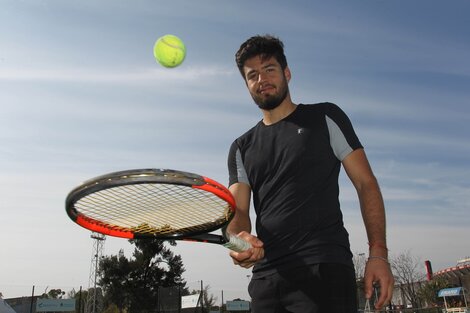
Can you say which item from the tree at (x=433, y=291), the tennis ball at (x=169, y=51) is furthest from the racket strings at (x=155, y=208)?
the tree at (x=433, y=291)

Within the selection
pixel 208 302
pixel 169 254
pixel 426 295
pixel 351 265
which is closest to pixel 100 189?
pixel 351 265

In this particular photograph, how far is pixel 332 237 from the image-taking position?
8.84ft

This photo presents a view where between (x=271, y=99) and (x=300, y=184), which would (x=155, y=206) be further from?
(x=271, y=99)

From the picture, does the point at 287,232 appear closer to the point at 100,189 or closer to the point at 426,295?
the point at 100,189

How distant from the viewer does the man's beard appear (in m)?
3.20

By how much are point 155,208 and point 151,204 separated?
0.07 m

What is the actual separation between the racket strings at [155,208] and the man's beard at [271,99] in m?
0.93

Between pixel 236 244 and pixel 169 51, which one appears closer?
pixel 236 244

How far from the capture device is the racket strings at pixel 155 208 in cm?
257

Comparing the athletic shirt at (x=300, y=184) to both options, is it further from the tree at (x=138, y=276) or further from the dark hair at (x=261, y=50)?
the tree at (x=138, y=276)

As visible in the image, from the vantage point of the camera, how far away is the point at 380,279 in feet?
8.16

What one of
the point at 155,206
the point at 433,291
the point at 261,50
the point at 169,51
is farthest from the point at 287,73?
the point at 433,291

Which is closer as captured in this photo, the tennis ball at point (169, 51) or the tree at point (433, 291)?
the tennis ball at point (169, 51)

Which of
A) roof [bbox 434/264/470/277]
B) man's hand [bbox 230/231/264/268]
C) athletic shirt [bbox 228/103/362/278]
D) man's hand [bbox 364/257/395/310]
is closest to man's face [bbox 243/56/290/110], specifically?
athletic shirt [bbox 228/103/362/278]
